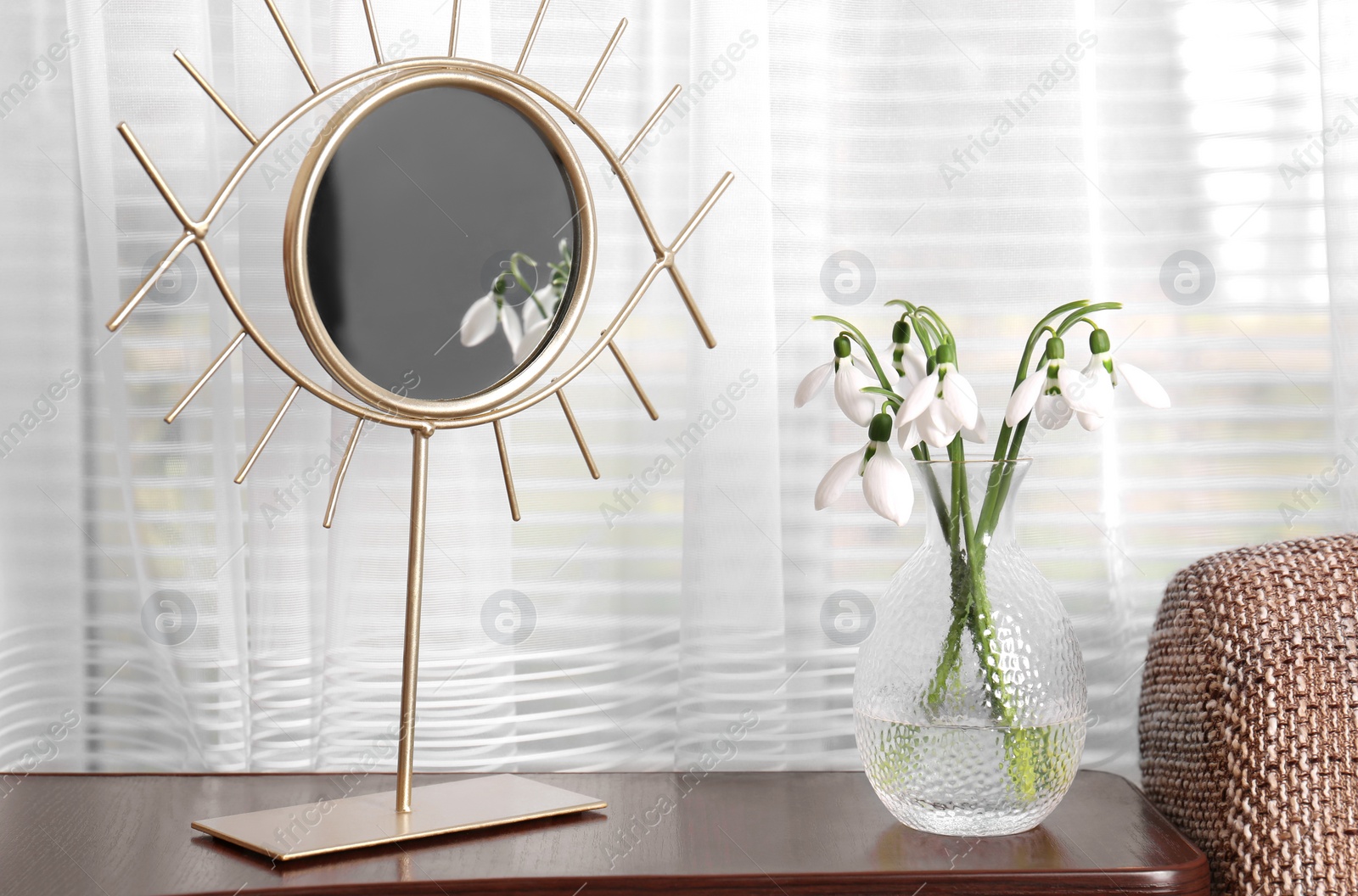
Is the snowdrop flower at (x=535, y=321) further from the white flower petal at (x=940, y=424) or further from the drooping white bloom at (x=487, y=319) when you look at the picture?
the white flower petal at (x=940, y=424)

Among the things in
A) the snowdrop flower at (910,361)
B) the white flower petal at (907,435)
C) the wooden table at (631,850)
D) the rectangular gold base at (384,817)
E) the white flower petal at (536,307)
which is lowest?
the wooden table at (631,850)

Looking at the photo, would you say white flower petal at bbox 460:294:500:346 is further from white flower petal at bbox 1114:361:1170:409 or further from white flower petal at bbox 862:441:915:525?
white flower petal at bbox 1114:361:1170:409

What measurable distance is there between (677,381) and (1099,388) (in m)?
0.47

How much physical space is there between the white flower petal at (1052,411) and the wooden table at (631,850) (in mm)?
345

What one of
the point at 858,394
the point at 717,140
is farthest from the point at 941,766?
the point at 717,140

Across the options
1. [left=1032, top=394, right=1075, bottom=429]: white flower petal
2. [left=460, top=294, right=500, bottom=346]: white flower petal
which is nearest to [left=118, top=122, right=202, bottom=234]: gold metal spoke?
[left=460, top=294, right=500, bottom=346]: white flower petal

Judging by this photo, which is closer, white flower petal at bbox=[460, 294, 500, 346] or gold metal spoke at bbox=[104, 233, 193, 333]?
gold metal spoke at bbox=[104, 233, 193, 333]

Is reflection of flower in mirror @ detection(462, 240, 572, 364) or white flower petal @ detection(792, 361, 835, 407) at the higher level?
reflection of flower in mirror @ detection(462, 240, 572, 364)

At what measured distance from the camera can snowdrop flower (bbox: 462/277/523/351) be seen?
0.98 meters

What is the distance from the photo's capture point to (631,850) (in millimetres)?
913

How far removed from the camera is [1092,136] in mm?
1239

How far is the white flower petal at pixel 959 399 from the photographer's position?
908 millimetres

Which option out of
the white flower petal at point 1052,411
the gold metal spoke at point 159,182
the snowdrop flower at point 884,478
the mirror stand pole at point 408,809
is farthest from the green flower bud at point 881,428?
the gold metal spoke at point 159,182

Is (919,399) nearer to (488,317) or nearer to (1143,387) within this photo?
(1143,387)
